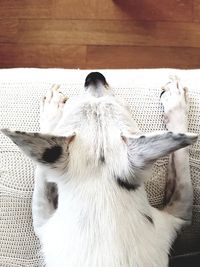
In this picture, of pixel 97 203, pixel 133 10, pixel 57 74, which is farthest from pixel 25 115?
pixel 133 10

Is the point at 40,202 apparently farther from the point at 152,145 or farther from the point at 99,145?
the point at 152,145

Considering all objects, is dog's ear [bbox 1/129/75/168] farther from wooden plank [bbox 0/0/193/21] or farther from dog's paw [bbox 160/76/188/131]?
wooden plank [bbox 0/0/193/21]

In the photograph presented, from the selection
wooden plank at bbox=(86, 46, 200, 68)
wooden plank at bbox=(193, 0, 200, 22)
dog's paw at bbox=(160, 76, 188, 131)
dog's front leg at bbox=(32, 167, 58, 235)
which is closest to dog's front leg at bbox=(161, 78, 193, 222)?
dog's paw at bbox=(160, 76, 188, 131)

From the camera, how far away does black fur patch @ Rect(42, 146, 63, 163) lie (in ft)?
3.62

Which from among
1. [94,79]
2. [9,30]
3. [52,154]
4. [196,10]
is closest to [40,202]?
[52,154]

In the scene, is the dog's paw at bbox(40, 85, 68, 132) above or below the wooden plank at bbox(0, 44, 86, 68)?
below

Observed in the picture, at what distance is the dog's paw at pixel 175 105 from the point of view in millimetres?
1331

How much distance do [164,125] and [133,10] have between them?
3.25 ft

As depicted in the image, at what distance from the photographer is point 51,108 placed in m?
1.35

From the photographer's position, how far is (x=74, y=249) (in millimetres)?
1134

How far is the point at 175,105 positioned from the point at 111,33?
0.94m

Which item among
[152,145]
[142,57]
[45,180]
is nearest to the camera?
[152,145]

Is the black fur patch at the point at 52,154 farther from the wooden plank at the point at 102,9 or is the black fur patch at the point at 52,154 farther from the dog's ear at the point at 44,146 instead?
the wooden plank at the point at 102,9

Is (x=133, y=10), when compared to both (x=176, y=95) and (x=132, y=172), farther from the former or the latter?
(x=132, y=172)
